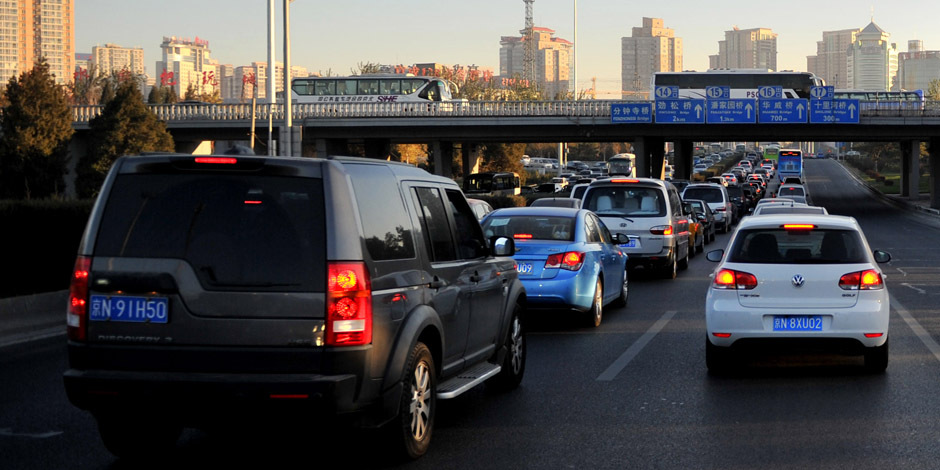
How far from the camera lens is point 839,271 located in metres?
10.0

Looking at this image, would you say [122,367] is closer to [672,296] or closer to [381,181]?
[381,181]

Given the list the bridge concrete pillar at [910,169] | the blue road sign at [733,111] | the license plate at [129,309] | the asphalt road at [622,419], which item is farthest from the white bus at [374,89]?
the license plate at [129,309]

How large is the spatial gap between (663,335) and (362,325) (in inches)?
301

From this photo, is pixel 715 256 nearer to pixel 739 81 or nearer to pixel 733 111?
pixel 733 111

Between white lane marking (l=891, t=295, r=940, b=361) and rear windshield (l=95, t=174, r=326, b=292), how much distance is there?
759 centimetres

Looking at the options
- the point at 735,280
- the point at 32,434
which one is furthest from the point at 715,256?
the point at 32,434

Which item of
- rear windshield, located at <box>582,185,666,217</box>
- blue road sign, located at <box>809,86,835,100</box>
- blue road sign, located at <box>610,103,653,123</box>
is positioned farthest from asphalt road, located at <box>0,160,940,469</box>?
blue road sign, located at <box>809,86,835,100</box>

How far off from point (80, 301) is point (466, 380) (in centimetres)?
283

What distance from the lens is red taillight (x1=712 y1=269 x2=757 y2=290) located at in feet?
33.4

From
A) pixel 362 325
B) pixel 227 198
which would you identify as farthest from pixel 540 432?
pixel 227 198

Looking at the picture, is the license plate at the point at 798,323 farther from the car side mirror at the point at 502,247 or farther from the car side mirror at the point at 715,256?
the car side mirror at the point at 502,247

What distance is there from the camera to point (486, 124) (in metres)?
62.2

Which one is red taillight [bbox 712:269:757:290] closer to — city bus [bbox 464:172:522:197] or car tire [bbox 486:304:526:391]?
car tire [bbox 486:304:526:391]

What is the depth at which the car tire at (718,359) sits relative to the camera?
1036 cm
